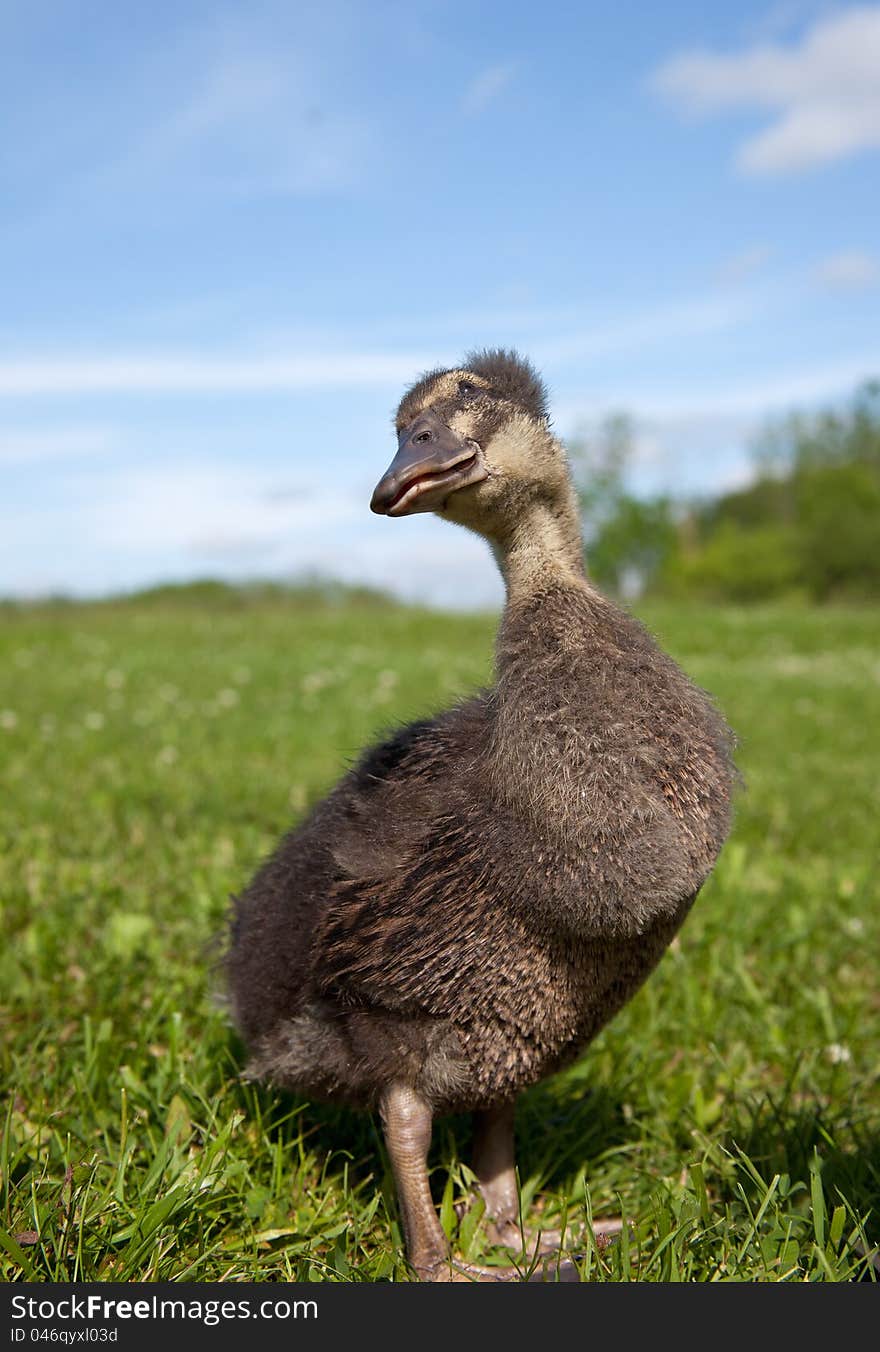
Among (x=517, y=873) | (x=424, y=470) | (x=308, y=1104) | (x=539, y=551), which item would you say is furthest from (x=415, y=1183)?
(x=424, y=470)

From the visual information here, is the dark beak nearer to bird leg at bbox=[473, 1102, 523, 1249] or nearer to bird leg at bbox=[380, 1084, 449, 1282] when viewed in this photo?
bird leg at bbox=[380, 1084, 449, 1282]

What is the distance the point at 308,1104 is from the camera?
9.54 feet

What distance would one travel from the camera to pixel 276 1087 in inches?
116

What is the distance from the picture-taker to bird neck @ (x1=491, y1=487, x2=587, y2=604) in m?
2.61

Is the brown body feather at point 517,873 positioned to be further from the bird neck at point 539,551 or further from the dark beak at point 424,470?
the dark beak at point 424,470

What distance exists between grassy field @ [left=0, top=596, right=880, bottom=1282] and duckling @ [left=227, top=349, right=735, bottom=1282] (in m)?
0.29

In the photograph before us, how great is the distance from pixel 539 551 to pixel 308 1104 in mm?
1500

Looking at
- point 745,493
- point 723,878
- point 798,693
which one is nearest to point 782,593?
point 745,493

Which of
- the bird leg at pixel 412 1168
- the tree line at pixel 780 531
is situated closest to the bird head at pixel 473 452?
the bird leg at pixel 412 1168

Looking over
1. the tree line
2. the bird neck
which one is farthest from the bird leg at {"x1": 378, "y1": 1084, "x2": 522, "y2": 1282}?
the tree line

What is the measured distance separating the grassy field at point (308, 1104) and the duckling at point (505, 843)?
29cm

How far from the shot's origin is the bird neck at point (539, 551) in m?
2.61

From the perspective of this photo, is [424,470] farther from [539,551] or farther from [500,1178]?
[500,1178]

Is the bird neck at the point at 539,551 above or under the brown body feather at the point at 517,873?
above
